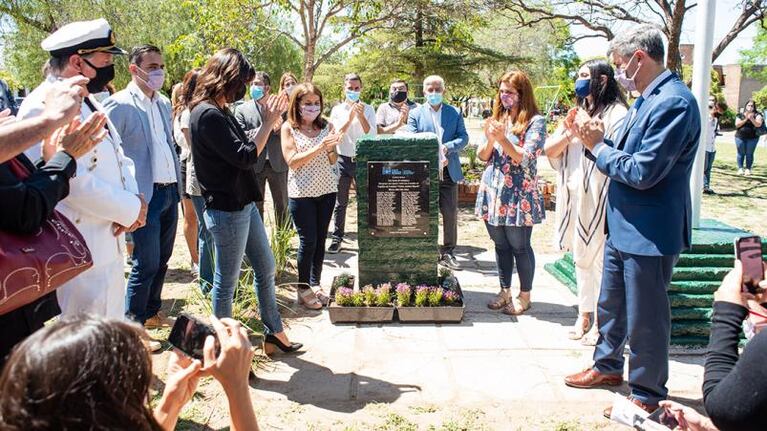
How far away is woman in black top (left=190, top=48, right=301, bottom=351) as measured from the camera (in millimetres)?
3629

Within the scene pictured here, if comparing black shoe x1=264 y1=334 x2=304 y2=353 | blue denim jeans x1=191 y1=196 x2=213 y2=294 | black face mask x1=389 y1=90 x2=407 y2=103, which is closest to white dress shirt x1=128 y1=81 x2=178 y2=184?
blue denim jeans x1=191 y1=196 x2=213 y2=294

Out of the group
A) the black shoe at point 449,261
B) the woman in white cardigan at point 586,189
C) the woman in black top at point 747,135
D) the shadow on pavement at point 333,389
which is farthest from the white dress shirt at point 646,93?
the woman in black top at point 747,135

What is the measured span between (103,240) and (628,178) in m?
2.67

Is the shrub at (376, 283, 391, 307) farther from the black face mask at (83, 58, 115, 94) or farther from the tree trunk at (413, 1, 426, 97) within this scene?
the tree trunk at (413, 1, 426, 97)

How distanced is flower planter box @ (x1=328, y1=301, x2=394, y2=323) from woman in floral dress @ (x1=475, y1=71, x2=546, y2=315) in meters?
1.05

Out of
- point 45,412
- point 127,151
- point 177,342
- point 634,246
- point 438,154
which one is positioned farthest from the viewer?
point 438,154

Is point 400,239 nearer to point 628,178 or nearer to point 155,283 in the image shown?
point 155,283

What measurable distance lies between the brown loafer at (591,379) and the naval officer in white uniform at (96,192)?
8.92 feet

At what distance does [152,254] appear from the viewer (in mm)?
4406

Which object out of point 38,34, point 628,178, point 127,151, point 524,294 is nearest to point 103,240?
point 127,151

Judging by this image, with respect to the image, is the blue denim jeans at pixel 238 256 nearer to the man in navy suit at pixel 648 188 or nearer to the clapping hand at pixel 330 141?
the clapping hand at pixel 330 141

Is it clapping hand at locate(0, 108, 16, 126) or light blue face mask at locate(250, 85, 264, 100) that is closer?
clapping hand at locate(0, 108, 16, 126)

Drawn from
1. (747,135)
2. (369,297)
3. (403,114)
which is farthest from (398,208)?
(747,135)

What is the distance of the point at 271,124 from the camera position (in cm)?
391
